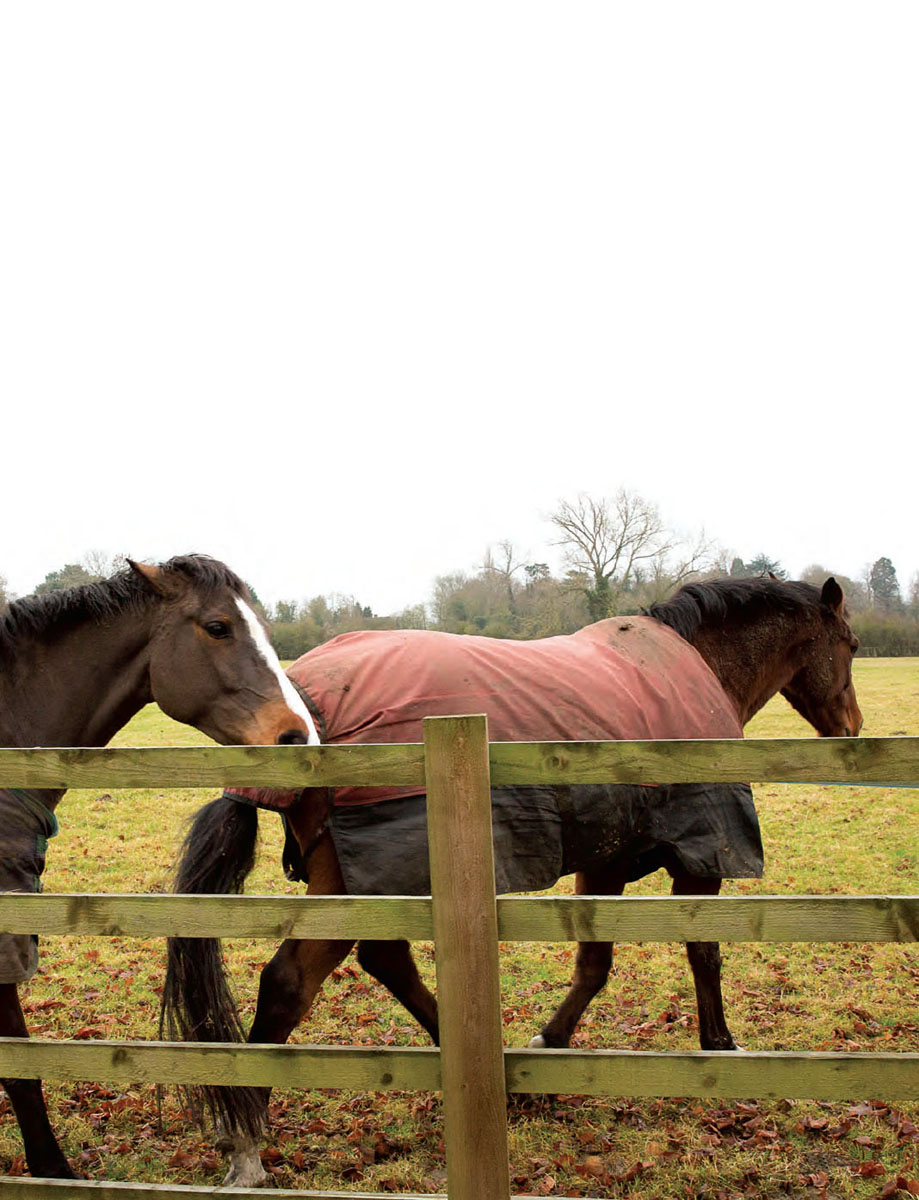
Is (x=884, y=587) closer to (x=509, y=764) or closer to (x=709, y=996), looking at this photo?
(x=709, y=996)

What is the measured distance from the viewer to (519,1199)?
2.49 metres

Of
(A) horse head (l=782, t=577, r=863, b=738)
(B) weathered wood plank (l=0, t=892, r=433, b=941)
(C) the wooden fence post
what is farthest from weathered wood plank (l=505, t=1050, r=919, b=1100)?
(A) horse head (l=782, t=577, r=863, b=738)

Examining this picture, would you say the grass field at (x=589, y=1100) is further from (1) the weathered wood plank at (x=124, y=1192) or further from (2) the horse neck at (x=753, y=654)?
(2) the horse neck at (x=753, y=654)

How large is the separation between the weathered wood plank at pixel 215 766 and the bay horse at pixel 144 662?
94 cm

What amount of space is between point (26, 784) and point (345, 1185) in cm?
218

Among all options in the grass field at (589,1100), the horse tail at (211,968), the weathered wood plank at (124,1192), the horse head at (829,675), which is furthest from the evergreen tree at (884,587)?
the weathered wood plank at (124,1192)

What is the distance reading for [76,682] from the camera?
3762 mm

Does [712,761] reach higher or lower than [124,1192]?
higher

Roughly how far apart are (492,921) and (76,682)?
220 cm

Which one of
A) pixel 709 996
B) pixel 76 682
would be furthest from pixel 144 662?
pixel 709 996

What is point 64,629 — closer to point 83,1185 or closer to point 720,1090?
point 83,1185

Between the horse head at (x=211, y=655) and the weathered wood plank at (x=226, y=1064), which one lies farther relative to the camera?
the horse head at (x=211, y=655)

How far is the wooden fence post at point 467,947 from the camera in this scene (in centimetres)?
239

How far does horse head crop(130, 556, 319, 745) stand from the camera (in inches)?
145
